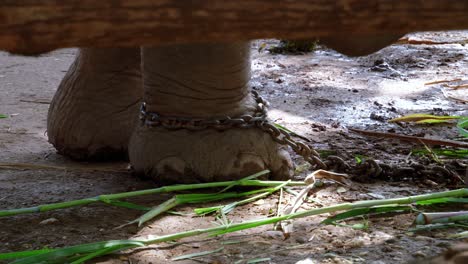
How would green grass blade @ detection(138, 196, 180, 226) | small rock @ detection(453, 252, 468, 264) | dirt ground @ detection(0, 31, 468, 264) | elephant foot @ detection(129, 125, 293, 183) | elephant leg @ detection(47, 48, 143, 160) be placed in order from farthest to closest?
elephant leg @ detection(47, 48, 143, 160), elephant foot @ detection(129, 125, 293, 183), green grass blade @ detection(138, 196, 180, 226), dirt ground @ detection(0, 31, 468, 264), small rock @ detection(453, 252, 468, 264)

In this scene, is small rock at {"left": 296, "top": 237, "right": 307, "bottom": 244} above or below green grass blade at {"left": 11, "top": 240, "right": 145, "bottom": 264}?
below

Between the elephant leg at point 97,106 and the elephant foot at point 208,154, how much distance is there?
13.4 inches

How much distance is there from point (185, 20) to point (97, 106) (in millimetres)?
1387

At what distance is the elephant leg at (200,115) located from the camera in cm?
189

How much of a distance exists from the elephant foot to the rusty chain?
0.01m

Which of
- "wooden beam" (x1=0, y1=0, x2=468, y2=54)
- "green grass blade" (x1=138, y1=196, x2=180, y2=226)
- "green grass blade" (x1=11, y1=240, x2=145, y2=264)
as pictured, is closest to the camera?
"wooden beam" (x1=0, y1=0, x2=468, y2=54)

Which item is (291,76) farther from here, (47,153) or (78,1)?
(78,1)

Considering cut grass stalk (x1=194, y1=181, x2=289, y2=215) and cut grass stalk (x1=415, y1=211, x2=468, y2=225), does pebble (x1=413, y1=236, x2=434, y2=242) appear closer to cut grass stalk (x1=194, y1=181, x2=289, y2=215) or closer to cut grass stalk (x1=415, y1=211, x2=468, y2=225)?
cut grass stalk (x1=415, y1=211, x2=468, y2=225)

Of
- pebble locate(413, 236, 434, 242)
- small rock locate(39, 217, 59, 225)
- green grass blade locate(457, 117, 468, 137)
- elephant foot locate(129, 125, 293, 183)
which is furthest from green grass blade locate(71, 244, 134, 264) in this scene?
green grass blade locate(457, 117, 468, 137)

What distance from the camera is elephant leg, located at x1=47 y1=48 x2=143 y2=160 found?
226 cm

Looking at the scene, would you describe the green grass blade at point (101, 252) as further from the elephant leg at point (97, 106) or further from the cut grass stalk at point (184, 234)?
the elephant leg at point (97, 106)

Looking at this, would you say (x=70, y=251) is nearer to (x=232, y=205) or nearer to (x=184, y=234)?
(x=184, y=234)

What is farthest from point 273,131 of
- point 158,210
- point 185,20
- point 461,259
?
point 461,259

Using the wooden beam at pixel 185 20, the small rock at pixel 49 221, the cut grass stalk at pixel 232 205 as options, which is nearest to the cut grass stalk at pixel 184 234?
the cut grass stalk at pixel 232 205
